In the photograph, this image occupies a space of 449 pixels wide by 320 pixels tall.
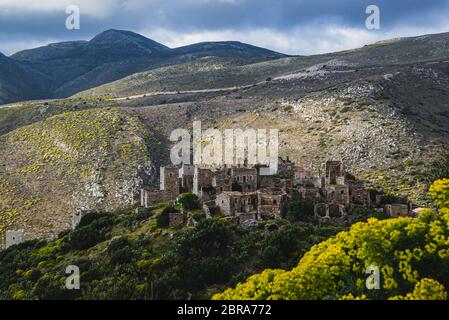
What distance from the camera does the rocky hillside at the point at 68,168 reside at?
198 ft

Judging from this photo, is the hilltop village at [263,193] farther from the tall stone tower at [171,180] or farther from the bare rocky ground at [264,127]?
the bare rocky ground at [264,127]

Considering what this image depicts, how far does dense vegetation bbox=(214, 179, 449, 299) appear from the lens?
15836 millimetres

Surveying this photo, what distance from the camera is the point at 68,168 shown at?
71625 millimetres

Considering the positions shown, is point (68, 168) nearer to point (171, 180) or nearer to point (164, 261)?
point (171, 180)

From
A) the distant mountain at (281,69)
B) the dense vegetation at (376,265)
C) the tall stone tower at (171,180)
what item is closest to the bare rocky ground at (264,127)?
the distant mountain at (281,69)

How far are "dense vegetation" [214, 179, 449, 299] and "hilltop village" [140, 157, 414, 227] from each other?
1720 centimetres

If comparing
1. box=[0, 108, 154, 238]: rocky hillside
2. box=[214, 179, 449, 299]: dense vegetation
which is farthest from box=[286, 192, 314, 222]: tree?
box=[0, 108, 154, 238]: rocky hillside

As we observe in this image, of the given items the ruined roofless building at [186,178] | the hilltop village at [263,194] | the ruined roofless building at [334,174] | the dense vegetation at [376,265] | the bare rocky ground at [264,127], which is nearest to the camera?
the dense vegetation at [376,265]

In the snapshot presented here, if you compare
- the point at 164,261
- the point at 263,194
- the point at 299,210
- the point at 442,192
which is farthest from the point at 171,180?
the point at 442,192

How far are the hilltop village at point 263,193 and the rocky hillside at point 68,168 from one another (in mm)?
17056

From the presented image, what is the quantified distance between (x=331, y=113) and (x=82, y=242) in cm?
5274

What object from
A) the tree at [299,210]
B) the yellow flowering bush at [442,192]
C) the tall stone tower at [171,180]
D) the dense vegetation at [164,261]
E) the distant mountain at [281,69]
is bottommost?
the dense vegetation at [164,261]

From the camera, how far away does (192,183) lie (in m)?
43.1

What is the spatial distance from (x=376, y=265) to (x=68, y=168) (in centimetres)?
6152
